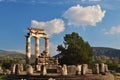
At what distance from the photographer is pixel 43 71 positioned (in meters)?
47.5

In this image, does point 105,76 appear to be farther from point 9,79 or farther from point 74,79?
point 9,79

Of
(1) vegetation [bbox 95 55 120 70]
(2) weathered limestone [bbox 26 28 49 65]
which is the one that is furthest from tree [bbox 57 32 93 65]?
(1) vegetation [bbox 95 55 120 70]

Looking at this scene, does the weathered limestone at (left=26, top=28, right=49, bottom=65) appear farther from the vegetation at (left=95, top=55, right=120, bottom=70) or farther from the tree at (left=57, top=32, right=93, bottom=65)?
the vegetation at (left=95, top=55, right=120, bottom=70)

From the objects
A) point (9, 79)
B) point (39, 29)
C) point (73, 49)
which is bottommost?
point (9, 79)

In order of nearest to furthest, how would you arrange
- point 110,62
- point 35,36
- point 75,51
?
point 75,51
point 35,36
point 110,62

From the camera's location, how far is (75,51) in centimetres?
8412

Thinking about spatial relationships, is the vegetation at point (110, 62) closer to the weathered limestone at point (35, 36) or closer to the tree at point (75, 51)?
the tree at point (75, 51)

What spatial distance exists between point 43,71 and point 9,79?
5420 mm

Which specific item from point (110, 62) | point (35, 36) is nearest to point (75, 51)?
point (35, 36)

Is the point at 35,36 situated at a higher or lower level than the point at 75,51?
higher

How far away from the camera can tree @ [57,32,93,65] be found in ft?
274

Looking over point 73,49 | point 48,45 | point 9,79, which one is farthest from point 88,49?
point 9,79

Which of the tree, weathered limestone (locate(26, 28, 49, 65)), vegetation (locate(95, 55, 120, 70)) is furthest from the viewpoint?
vegetation (locate(95, 55, 120, 70))

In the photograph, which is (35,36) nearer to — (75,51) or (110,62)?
(75,51)
